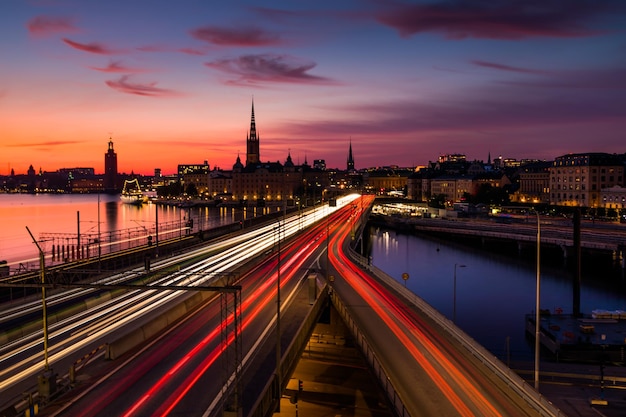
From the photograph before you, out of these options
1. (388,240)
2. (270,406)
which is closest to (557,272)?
(388,240)

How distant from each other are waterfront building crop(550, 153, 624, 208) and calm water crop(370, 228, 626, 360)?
59.1 m

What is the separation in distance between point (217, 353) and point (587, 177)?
137 m

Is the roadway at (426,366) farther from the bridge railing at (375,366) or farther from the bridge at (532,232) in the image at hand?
the bridge at (532,232)

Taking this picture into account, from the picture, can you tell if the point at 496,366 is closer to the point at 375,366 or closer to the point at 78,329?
the point at 375,366

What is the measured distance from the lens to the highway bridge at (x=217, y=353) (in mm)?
17547

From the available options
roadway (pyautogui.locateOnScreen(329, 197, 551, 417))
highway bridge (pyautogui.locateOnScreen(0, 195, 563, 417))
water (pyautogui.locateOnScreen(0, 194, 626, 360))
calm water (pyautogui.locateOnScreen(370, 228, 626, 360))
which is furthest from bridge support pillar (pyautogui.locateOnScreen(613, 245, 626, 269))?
roadway (pyautogui.locateOnScreen(329, 197, 551, 417))

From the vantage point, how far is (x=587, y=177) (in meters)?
134

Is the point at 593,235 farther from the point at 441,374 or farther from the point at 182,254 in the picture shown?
the point at 441,374

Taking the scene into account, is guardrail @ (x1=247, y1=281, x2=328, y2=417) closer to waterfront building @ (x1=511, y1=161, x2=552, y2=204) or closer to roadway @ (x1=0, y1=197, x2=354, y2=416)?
roadway @ (x1=0, y1=197, x2=354, y2=416)

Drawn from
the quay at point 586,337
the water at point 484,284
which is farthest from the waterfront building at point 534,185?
the quay at point 586,337

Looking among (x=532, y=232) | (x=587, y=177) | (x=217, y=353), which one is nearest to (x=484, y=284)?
(x=532, y=232)

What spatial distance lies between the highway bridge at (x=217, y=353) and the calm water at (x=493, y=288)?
13221 mm

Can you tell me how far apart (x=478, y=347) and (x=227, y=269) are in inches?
1063

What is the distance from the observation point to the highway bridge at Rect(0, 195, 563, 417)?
691 inches
